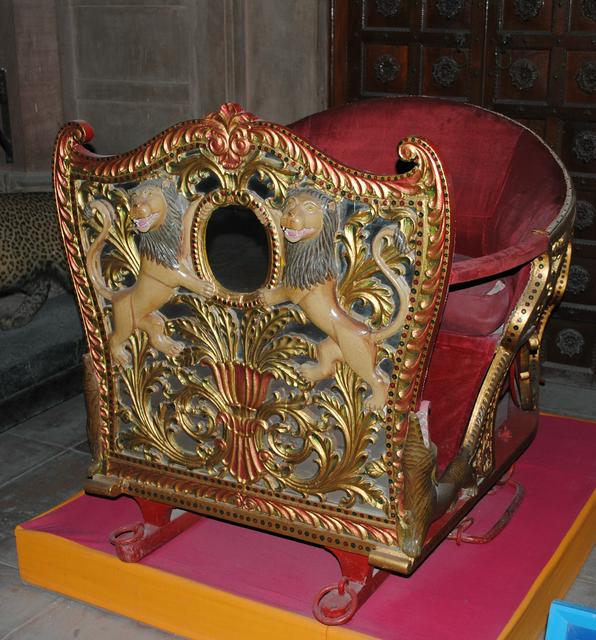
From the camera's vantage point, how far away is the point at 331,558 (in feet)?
9.11

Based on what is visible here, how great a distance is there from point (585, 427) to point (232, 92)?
8.18 feet

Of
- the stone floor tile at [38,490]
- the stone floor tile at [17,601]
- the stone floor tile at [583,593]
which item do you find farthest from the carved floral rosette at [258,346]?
the stone floor tile at [583,593]

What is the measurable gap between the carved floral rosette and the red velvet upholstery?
10.0 inches

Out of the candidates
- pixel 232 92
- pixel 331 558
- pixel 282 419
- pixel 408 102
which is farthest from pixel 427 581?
pixel 232 92

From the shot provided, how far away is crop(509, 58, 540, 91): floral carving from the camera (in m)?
4.52

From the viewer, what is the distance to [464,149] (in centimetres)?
335

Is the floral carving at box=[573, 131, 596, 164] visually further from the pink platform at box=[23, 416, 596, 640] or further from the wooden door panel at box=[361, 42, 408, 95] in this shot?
the pink platform at box=[23, 416, 596, 640]

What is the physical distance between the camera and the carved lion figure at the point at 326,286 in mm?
2227

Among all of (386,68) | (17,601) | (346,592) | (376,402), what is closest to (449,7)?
(386,68)

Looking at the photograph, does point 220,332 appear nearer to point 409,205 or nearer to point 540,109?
point 409,205

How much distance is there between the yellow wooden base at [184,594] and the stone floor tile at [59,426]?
40.1 inches

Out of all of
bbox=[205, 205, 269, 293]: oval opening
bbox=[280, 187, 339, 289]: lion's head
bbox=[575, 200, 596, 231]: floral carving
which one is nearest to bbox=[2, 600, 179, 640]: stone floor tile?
bbox=[280, 187, 339, 289]: lion's head

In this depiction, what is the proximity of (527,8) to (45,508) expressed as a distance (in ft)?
9.11

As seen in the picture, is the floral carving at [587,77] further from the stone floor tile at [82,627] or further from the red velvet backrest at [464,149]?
the stone floor tile at [82,627]
